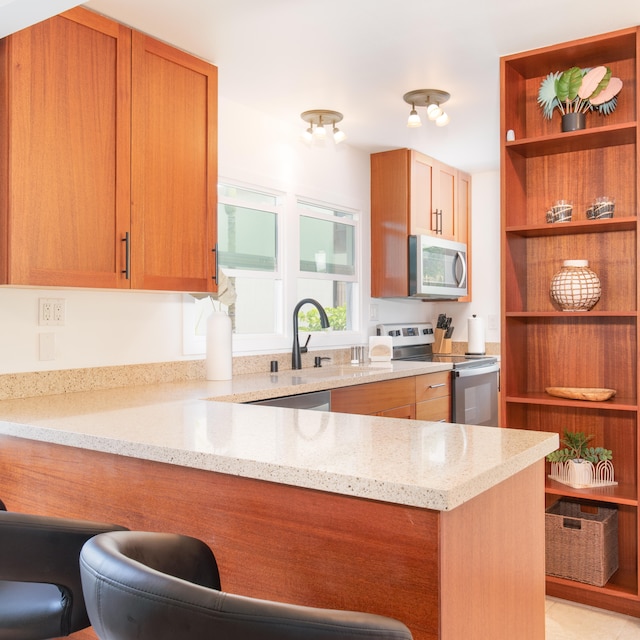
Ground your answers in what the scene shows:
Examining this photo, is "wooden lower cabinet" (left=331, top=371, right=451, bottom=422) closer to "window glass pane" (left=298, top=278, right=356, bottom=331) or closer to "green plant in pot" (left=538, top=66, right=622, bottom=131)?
"window glass pane" (left=298, top=278, right=356, bottom=331)

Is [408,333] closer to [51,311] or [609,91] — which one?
[609,91]

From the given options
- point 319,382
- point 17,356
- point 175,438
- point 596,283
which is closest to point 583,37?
point 596,283

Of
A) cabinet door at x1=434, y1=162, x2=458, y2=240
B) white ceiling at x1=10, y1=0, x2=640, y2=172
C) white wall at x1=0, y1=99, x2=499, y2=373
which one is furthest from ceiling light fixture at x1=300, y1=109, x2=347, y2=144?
cabinet door at x1=434, y1=162, x2=458, y2=240

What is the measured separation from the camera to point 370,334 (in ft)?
15.1

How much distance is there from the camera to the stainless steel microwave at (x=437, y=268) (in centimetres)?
444

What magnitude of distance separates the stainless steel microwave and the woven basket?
6.70 feet

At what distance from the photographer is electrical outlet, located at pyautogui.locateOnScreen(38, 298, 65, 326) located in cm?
255

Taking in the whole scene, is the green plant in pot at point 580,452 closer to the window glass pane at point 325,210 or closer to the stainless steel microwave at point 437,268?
the stainless steel microwave at point 437,268

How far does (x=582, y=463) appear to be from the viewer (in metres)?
2.72

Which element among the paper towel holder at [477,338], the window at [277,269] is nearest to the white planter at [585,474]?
the window at [277,269]

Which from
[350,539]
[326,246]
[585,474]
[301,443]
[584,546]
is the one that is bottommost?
[584,546]

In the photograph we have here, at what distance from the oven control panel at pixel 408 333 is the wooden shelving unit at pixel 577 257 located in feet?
5.67

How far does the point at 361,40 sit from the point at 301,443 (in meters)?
1.97

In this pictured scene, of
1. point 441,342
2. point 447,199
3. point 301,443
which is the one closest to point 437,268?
point 447,199
